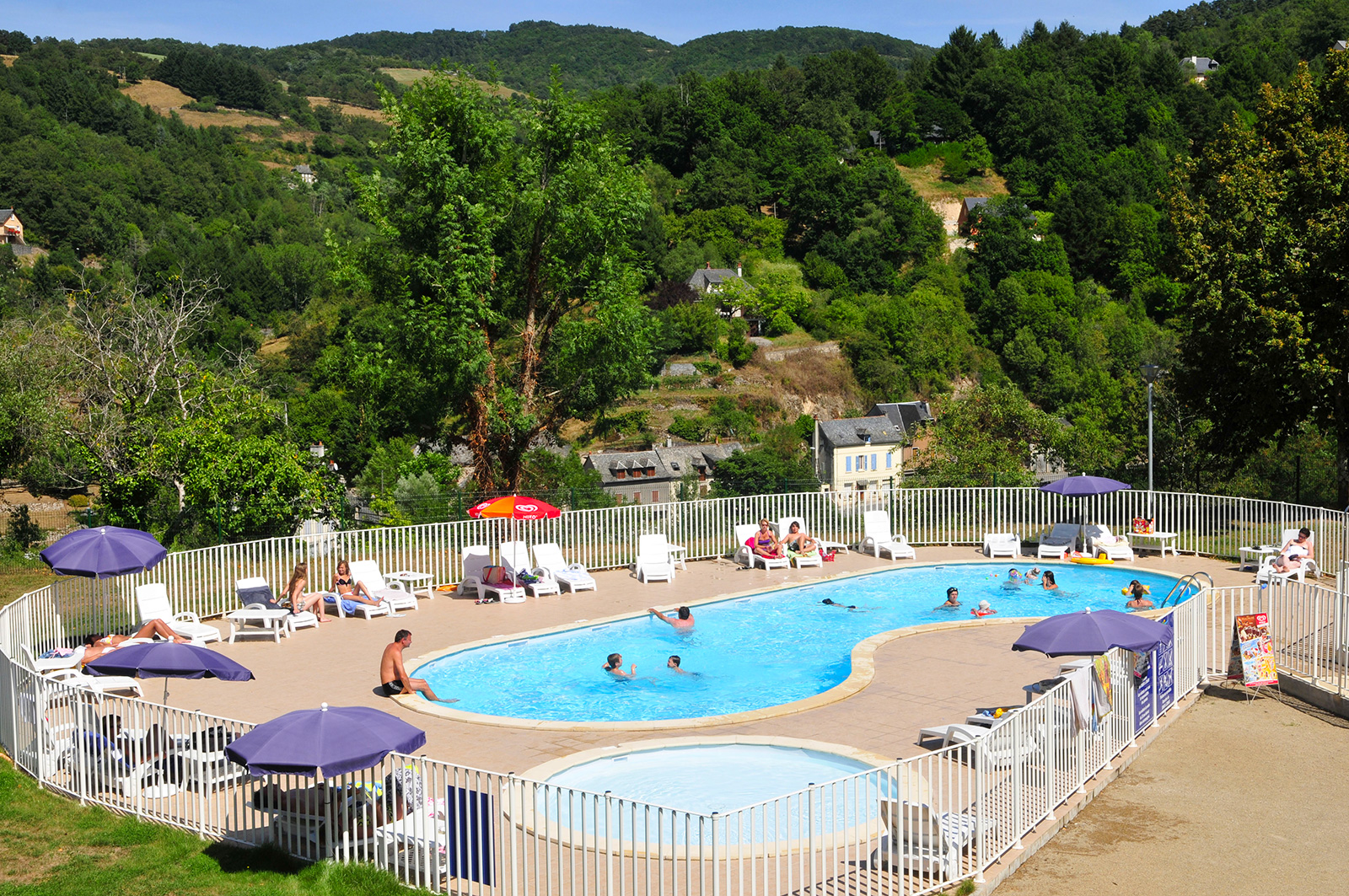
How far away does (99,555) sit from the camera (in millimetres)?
13586

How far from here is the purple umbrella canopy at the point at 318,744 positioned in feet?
23.2

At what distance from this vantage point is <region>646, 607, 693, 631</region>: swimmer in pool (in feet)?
53.6

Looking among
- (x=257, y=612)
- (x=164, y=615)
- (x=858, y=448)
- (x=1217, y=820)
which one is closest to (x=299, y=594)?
(x=257, y=612)

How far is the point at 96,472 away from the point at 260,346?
81.9 meters

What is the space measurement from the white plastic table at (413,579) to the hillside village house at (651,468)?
2259 inches

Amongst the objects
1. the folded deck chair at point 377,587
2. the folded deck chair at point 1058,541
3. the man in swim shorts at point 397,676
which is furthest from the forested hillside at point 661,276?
the man in swim shorts at point 397,676

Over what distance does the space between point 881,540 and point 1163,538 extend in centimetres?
502

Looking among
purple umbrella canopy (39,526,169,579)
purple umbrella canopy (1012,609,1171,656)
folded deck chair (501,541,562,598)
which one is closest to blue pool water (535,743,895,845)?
purple umbrella canopy (1012,609,1171,656)

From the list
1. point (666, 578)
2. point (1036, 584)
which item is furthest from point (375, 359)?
point (1036, 584)

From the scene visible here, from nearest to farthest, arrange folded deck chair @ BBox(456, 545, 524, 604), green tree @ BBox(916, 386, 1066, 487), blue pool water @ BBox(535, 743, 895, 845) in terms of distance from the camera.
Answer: blue pool water @ BBox(535, 743, 895, 845) → folded deck chair @ BBox(456, 545, 524, 604) → green tree @ BBox(916, 386, 1066, 487)

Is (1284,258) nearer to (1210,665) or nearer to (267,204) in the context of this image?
(1210,665)

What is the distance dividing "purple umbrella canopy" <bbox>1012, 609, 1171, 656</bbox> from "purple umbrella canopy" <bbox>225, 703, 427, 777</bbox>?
5.89m

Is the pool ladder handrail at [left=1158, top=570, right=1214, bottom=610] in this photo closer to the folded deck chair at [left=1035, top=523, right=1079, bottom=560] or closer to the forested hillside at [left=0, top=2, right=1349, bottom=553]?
the folded deck chair at [left=1035, top=523, right=1079, bottom=560]

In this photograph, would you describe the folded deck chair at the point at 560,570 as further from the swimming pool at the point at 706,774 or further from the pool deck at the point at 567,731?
the swimming pool at the point at 706,774
